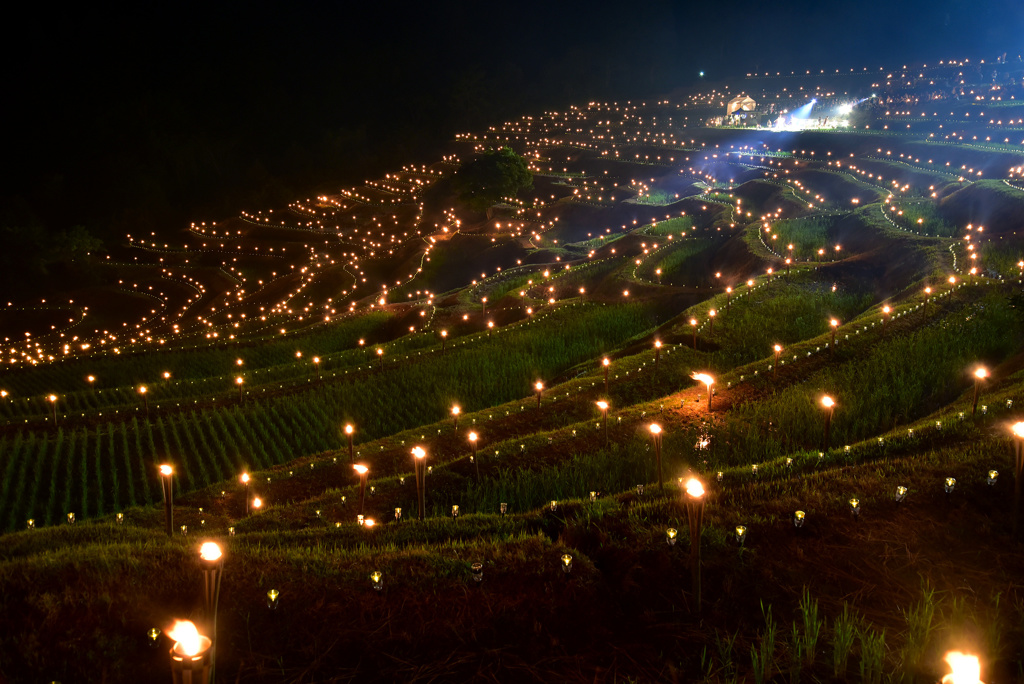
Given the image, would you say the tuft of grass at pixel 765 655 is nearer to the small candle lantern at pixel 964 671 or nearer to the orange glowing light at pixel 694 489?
the orange glowing light at pixel 694 489

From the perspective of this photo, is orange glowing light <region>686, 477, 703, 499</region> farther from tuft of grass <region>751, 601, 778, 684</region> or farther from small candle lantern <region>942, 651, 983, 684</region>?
small candle lantern <region>942, 651, 983, 684</region>

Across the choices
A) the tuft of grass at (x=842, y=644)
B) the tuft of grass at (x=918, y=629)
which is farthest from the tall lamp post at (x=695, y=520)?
the tuft of grass at (x=918, y=629)

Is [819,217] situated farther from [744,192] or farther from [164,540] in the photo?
[164,540]

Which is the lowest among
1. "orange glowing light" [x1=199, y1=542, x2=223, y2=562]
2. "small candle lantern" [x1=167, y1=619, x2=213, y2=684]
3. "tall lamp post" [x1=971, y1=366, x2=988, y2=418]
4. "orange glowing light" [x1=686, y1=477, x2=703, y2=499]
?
"small candle lantern" [x1=167, y1=619, x2=213, y2=684]

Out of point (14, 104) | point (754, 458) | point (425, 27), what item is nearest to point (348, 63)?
point (425, 27)

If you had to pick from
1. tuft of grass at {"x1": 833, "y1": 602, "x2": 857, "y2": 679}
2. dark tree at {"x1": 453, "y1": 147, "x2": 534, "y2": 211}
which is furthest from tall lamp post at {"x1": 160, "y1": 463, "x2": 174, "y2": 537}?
dark tree at {"x1": 453, "y1": 147, "x2": 534, "y2": 211}

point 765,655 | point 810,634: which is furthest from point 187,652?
point 810,634

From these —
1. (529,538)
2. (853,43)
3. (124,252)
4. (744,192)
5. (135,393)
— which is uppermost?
(853,43)
